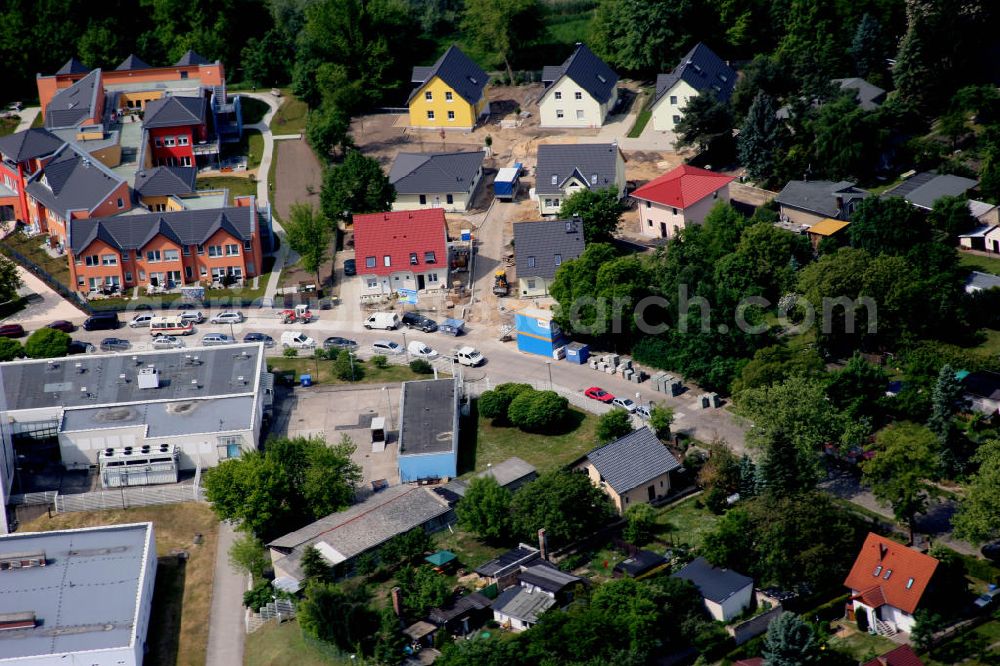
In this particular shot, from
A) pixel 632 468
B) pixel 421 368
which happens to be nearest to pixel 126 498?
pixel 421 368

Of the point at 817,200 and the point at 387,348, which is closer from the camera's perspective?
the point at 387,348

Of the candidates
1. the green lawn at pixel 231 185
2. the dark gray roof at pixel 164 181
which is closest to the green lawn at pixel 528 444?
the dark gray roof at pixel 164 181

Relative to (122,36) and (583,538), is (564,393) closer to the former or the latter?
(583,538)

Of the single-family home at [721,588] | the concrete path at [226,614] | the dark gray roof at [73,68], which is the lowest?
the concrete path at [226,614]

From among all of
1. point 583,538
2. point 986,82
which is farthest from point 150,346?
point 986,82

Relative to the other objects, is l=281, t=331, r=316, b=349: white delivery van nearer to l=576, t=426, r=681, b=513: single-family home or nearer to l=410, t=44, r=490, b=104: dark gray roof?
l=576, t=426, r=681, b=513: single-family home

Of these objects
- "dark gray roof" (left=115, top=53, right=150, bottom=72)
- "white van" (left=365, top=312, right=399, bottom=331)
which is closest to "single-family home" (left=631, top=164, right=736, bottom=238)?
"white van" (left=365, top=312, right=399, bottom=331)

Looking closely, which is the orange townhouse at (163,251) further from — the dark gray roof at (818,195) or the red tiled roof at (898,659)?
the red tiled roof at (898,659)

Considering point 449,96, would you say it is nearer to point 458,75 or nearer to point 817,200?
point 458,75
